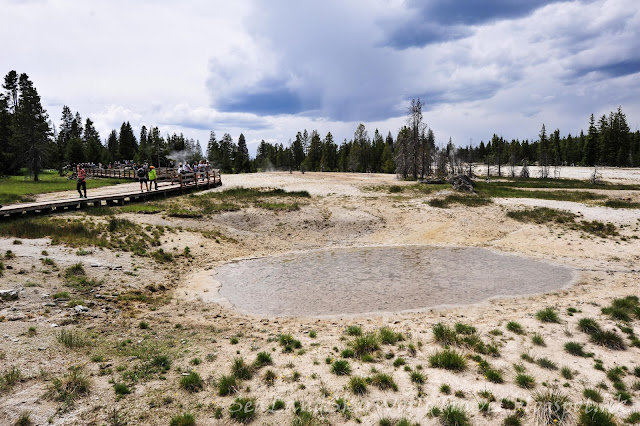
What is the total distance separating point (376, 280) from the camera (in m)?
14.6

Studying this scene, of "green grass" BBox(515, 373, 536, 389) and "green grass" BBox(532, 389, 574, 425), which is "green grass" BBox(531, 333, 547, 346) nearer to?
"green grass" BBox(515, 373, 536, 389)

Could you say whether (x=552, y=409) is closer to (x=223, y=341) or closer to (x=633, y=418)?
(x=633, y=418)

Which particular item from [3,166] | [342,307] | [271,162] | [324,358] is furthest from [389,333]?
[271,162]

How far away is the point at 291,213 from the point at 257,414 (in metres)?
21.2

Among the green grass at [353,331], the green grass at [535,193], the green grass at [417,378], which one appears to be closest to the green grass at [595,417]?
the green grass at [417,378]

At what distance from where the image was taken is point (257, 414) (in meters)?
5.90

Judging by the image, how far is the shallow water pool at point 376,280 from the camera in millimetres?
12023

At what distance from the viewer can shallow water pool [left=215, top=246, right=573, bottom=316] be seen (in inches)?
473

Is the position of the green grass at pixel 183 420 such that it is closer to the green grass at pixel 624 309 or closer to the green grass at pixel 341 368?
the green grass at pixel 341 368

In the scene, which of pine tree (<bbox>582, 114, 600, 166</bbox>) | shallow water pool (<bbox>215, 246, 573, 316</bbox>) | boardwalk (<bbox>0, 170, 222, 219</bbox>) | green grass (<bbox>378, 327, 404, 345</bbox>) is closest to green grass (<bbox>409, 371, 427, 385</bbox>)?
green grass (<bbox>378, 327, 404, 345</bbox>)

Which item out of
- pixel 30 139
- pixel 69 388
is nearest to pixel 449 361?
pixel 69 388

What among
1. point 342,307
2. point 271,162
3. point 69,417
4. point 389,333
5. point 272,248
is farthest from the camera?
point 271,162

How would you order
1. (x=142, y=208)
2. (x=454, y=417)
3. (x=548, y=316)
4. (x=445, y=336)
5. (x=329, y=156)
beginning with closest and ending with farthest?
(x=454, y=417) → (x=445, y=336) → (x=548, y=316) → (x=142, y=208) → (x=329, y=156)

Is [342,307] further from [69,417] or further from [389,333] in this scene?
[69,417]
